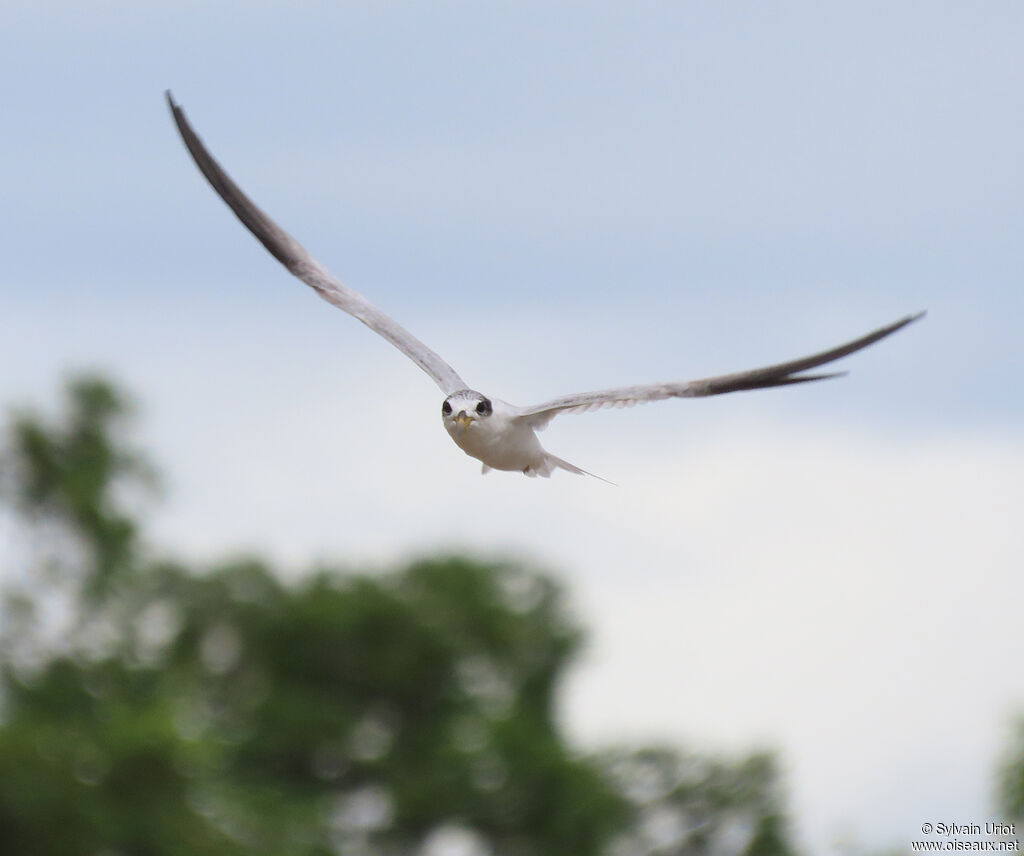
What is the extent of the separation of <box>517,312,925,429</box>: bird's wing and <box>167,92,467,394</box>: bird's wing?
1.00 m

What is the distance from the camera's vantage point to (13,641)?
6644 cm

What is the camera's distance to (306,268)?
58.7ft

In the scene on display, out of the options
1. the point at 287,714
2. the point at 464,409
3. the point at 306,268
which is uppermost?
the point at 287,714

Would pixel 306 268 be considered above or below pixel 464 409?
above

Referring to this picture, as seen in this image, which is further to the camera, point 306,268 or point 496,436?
point 306,268

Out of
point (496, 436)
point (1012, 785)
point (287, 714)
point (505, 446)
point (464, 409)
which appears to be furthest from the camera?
point (287, 714)

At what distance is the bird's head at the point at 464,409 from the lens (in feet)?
47.3

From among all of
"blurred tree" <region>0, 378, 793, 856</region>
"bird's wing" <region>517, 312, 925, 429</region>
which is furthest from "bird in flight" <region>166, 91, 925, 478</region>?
"blurred tree" <region>0, 378, 793, 856</region>

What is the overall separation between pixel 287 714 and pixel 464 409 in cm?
6654

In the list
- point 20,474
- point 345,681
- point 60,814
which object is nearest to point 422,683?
point 345,681

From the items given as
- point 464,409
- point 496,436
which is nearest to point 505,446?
point 496,436

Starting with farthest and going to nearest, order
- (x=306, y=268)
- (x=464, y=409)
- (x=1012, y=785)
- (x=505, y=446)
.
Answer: (x=1012, y=785)
(x=306, y=268)
(x=505, y=446)
(x=464, y=409)

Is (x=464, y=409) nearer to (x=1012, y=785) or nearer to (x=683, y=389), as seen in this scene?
(x=683, y=389)

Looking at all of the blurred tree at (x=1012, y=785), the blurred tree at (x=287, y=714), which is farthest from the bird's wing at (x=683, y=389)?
the blurred tree at (x=287, y=714)
